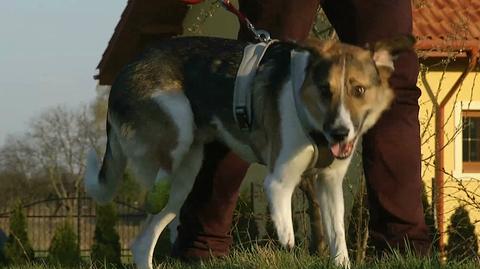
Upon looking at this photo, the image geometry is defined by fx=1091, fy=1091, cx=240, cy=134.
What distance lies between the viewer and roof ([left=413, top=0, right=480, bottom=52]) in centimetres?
1377

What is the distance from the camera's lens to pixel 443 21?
1480 centimetres

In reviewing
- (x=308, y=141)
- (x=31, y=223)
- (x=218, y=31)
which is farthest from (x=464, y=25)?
(x=31, y=223)

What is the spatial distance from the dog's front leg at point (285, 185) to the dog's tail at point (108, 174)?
1138 mm

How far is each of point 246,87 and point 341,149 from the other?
0.75m

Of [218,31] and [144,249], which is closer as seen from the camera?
[144,249]

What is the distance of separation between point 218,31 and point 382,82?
13.4 m

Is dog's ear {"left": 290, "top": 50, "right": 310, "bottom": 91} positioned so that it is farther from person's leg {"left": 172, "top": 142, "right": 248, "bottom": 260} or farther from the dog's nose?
person's leg {"left": 172, "top": 142, "right": 248, "bottom": 260}

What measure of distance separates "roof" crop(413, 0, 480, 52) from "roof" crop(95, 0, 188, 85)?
15.8 ft

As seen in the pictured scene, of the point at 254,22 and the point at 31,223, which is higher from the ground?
the point at 254,22

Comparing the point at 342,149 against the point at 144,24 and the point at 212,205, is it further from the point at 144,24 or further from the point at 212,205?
the point at 144,24

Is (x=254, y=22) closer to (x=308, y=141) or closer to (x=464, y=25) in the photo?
(x=308, y=141)

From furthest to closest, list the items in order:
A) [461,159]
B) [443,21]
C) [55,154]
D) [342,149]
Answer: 1. [55,154]
2. [461,159]
3. [443,21]
4. [342,149]

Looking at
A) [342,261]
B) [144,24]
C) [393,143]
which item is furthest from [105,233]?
[342,261]

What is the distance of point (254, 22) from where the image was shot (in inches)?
223
